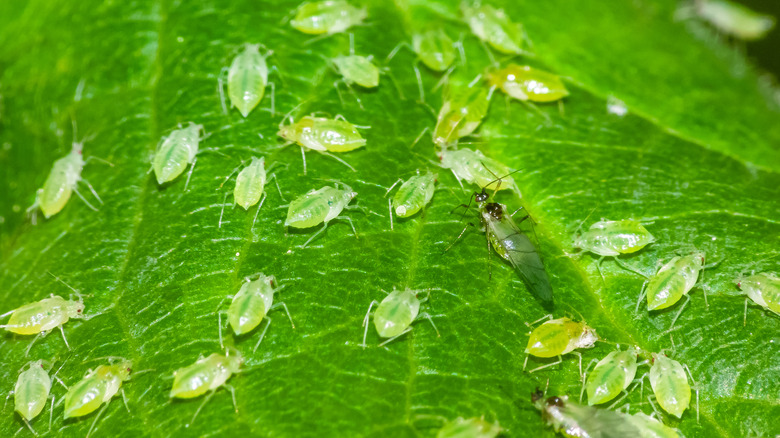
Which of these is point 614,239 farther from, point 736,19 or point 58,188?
point 736,19

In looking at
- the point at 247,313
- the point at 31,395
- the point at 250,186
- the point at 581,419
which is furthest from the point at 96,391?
the point at 581,419

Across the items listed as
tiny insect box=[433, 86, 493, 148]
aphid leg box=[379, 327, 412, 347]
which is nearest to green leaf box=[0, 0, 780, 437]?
aphid leg box=[379, 327, 412, 347]

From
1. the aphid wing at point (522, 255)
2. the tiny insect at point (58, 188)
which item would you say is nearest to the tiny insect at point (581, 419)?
the aphid wing at point (522, 255)

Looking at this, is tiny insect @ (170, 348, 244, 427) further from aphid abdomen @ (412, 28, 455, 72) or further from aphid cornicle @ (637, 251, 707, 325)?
aphid abdomen @ (412, 28, 455, 72)

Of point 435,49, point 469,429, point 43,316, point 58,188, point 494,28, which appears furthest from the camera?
point 494,28

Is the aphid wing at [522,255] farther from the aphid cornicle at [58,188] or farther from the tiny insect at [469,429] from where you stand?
the aphid cornicle at [58,188]

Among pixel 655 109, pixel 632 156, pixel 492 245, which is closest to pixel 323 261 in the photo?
pixel 492 245

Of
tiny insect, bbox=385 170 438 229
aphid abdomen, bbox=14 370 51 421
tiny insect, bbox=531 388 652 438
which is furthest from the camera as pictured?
tiny insect, bbox=385 170 438 229
